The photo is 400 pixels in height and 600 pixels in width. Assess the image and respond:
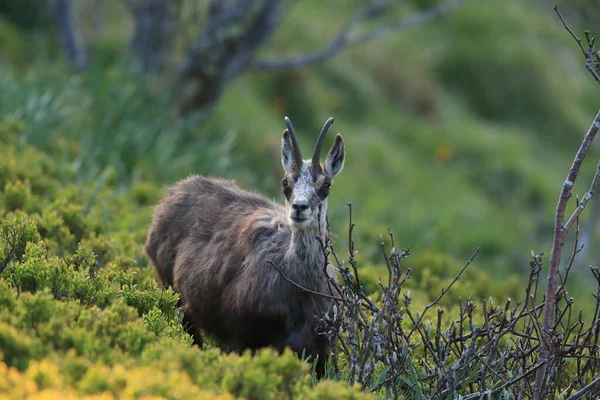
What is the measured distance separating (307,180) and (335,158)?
43cm

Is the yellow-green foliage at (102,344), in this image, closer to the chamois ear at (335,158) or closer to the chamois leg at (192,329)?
the chamois leg at (192,329)

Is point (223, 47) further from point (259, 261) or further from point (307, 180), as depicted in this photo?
point (259, 261)

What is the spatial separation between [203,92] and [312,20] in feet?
19.8

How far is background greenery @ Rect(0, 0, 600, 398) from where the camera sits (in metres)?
5.05

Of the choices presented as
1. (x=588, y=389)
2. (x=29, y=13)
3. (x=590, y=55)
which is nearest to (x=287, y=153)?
(x=590, y=55)

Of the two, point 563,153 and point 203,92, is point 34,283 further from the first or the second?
point 563,153

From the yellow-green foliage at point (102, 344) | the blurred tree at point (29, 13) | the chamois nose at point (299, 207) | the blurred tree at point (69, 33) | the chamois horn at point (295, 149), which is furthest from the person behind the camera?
the blurred tree at point (29, 13)

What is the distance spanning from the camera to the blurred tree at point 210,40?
13742 millimetres

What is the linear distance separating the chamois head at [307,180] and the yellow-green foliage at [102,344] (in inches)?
37.2

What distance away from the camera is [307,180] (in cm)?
609

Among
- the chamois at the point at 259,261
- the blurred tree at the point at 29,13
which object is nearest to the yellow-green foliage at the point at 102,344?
the chamois at the point at 259,261

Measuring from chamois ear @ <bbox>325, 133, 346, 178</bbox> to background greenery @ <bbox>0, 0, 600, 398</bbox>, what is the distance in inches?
55.4

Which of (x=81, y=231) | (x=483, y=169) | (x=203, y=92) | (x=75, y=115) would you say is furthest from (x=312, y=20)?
(x=81, y=231)

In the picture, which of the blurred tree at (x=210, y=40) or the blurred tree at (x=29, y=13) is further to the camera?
the blurred tree at (x=29, y=13)
